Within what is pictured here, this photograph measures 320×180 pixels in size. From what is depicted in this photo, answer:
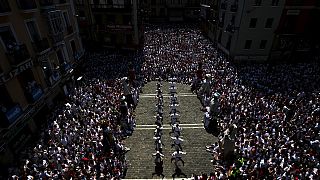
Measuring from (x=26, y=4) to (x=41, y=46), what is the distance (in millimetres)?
3739

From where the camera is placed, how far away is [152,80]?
28.4 m

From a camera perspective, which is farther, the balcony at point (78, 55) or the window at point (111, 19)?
the window at point (111, 19)

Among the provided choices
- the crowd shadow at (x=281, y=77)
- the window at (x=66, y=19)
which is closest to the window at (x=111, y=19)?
the window at (x=66, y=19)

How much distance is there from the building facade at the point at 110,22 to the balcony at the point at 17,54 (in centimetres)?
1952

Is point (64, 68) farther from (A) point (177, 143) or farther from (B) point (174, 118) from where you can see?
(A) point (177, 143)

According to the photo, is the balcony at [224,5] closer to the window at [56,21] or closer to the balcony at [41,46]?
the window at [56,21]

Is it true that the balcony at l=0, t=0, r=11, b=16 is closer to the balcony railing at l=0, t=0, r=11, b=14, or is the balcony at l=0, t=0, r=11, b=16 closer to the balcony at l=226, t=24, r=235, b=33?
the balcony railing at l=0, t=0, r=11, b=14

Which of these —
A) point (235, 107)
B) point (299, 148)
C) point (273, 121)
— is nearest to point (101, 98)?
point (235, 107)


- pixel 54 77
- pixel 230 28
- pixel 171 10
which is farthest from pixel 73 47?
pixel 171 10

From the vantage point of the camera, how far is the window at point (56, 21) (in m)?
21.8

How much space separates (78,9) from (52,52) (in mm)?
16935

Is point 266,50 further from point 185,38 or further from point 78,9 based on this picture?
point 78,9

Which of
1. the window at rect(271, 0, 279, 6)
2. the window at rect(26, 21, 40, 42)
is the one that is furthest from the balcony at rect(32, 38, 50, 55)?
the window at rect(271, 0, 279, 6)

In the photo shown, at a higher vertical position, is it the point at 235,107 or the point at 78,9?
the point at 78,9
